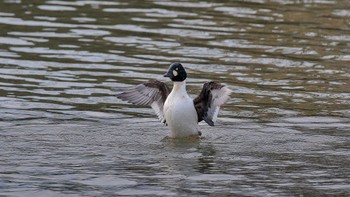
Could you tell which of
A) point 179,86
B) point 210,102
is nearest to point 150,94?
point 179,86

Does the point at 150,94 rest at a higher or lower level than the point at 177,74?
lower

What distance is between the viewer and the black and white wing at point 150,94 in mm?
12914

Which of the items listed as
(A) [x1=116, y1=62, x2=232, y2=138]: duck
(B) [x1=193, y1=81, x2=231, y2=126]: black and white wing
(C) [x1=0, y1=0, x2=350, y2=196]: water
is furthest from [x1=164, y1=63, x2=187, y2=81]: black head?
(C) [x1=0, y1=0, x2=350, y2=196]: water

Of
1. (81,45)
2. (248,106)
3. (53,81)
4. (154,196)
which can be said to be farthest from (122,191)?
(81,45)

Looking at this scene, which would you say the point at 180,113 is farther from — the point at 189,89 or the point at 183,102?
the point at 189,89

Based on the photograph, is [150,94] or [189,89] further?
[189,89]

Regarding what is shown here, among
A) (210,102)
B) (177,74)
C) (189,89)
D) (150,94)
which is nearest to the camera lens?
(177,74)

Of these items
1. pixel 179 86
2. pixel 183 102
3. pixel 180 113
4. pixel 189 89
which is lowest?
pixel 189 89

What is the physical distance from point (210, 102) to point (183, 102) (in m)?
0.39

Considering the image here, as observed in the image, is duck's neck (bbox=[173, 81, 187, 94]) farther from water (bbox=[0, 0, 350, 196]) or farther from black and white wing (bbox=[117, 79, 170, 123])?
water (bbox=[0, 0, 350, 196])

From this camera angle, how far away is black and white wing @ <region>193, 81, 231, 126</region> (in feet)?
41.2

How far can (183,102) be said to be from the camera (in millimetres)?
12547

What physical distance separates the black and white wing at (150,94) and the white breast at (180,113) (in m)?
0.38

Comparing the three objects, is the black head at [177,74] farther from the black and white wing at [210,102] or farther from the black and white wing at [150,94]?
the black and white wing at [150,94]
